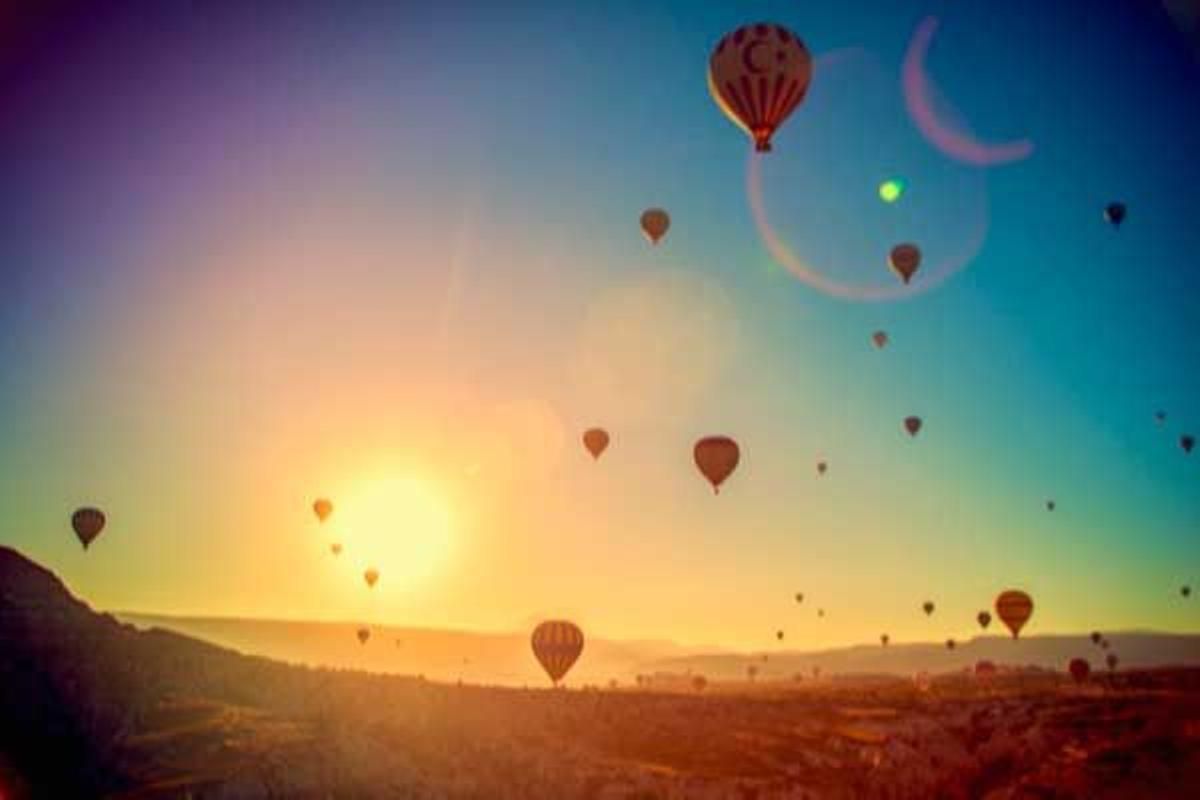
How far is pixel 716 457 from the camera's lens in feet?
170

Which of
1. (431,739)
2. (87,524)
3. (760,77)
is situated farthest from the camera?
(87,524)

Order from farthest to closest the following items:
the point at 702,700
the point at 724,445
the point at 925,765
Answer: the point at 702,700, the point at 724,445, the point at 925,765

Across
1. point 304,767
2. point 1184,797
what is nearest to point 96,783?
point 304,767

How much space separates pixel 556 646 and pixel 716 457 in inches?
661

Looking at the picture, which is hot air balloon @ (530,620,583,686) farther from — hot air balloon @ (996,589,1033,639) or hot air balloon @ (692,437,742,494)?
hot air balloon @ (996,589,1033,639)

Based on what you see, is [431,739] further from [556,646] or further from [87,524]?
[87,524]

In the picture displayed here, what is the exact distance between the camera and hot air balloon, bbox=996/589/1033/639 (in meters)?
71.9

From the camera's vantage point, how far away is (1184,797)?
30297 mm

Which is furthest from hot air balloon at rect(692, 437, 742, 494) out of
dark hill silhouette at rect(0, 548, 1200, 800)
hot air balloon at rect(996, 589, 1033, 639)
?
hot air balloon at rect(996, 589, 1033, 639)

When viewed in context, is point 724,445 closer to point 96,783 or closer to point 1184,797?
point 1184,797

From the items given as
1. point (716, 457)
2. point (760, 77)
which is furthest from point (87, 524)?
point (760, 77)

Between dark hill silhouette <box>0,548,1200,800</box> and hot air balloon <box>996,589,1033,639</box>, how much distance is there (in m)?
14.3

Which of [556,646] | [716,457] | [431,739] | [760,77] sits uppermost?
[760,77]

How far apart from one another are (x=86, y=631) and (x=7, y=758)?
9588mm
